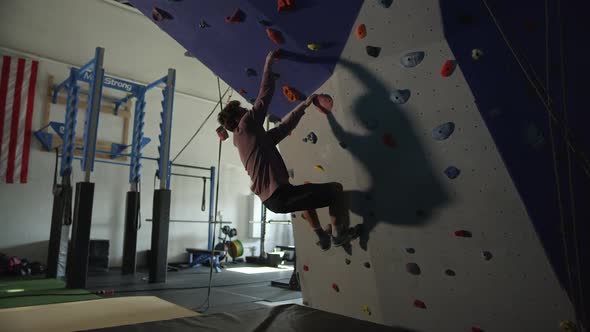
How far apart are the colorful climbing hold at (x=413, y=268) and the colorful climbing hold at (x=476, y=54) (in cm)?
113

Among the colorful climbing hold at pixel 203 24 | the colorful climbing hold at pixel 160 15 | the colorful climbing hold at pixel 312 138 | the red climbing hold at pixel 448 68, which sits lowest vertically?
the colorful climbing hold at pixel 312 138

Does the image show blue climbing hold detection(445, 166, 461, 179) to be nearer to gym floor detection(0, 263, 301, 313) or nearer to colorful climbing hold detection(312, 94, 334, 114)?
colorful climbing hold detection(312, 94, 334, 114)

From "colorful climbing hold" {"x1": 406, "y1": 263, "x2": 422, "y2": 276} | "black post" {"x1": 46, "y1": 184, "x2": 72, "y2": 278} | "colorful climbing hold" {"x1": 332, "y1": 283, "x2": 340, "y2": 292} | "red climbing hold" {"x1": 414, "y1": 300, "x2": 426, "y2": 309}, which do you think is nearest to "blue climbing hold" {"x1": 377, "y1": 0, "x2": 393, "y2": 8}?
"colorful climbing hold" {"x1": 406, "y1": 263, "x2": 422, "y2": 276}

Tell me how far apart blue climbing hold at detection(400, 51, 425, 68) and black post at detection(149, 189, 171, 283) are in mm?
3979

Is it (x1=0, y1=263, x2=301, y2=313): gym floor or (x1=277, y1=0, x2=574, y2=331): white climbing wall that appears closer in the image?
(x1=277, y1=0, x2=574, y2=331): white climbing wall

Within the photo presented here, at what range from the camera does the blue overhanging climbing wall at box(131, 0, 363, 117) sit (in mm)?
2049

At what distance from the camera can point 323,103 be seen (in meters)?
2.44

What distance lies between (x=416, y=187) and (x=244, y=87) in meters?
1.39

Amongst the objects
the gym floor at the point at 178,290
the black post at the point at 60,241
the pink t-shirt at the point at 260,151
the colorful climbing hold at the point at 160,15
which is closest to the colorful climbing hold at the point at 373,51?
the pink t-shirt at the point at 260,151

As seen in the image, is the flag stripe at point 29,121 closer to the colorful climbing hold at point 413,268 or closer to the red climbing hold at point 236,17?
the red climbing hold at point 236,17

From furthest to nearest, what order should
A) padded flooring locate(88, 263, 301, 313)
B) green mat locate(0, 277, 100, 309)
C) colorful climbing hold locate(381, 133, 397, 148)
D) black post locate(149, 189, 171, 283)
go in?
black post locate(149, 189, 171, 283)
padded flooring locate(88, 263, 301, 313)
green mat locate(0, 277, 100, 309)
colorful climbing hold locate(381, 133, 397, 148)

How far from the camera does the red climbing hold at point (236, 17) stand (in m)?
2.19

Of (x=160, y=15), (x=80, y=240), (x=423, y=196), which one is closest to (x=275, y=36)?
(x=160, y=15)

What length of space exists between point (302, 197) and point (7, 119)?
5.32 m
